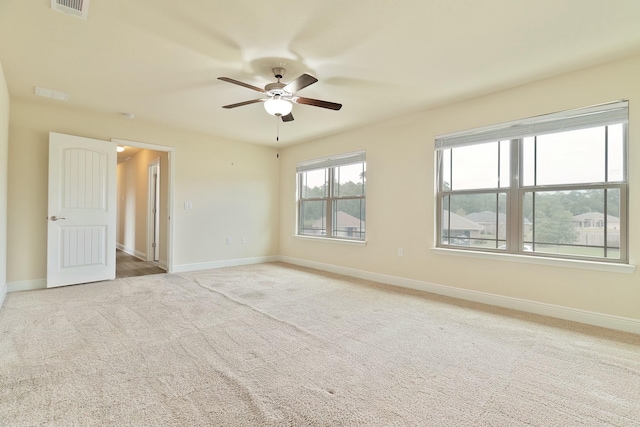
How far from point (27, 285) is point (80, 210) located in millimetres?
1104

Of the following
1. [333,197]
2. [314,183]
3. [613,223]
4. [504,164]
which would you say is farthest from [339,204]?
[613,223]

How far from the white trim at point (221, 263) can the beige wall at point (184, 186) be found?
1.7 inches

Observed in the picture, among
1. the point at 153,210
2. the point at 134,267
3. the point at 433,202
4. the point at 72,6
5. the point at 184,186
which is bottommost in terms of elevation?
the point at 134,267

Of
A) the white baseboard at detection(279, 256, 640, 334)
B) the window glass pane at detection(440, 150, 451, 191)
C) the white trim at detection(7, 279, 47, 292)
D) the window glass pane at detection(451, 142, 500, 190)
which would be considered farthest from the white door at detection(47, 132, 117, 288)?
the window glass pane at detection(451, 142, 500, 190)

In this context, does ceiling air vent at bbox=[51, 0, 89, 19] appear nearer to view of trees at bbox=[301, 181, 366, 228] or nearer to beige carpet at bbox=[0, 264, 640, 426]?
beige carpet at bbox=[0, 264, 640, 426]

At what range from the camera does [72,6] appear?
81.0 inches

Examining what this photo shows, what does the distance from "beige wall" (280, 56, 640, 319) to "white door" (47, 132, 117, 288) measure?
315 cm

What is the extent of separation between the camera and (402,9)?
207cm

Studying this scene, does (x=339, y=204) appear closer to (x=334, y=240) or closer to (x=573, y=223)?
(x=334, y=240)

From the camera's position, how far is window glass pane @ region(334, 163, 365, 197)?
5066 mm

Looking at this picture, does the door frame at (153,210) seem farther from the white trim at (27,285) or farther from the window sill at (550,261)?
the window sill at (550,261)

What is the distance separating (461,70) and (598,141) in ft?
4.95

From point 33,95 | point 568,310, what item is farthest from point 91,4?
point 568,310

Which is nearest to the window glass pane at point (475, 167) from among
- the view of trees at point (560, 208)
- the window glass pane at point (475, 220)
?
the window glass pane at point (475, 220)
